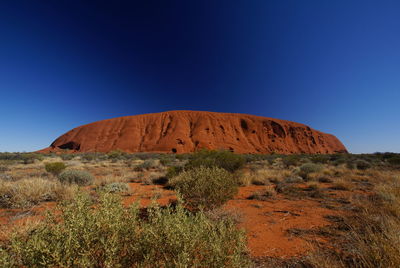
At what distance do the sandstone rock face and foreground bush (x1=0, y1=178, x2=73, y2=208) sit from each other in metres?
32.9

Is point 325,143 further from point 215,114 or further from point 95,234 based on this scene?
point 95,234

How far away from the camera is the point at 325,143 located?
60344mm

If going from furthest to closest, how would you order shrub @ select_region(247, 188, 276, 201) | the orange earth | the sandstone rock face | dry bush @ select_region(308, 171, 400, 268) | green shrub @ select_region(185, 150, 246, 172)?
the sandstone rock face → green shrub @ select_region(185, 150, 246, 172) → shrub @ select_region(247, 188, 276, 201) → the orange earth → dry bush @ select_region(308, 171, 400, 268)

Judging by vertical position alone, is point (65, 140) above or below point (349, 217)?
above

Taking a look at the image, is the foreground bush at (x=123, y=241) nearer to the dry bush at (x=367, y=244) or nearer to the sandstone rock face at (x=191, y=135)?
the dry bush at (x=367, y=244)

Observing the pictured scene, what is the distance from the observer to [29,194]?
4.48 metres

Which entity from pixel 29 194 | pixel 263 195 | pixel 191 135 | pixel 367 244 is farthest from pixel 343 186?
pixel 191 135

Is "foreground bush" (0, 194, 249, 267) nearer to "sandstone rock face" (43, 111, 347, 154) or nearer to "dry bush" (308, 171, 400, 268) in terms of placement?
"dry bush" (308, 171, 400, 268)

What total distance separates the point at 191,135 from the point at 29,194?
130ft

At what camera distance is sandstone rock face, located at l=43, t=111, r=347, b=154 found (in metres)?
41.6

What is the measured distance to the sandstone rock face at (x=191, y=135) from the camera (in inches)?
1636

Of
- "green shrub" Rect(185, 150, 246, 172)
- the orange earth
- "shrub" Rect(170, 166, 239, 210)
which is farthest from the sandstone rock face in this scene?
"shrub" Rect(170, 166, 239, 210)

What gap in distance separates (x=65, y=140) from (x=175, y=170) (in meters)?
61.0

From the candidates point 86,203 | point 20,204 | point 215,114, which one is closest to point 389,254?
point 86,203
